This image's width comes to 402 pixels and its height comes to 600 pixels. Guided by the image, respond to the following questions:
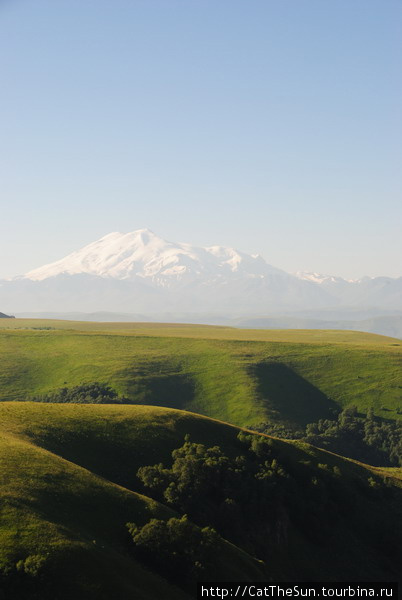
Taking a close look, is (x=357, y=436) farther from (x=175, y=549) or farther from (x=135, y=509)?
(x=175, y=549)

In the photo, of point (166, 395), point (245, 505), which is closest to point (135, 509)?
point (245, 505)

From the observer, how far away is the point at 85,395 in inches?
7121

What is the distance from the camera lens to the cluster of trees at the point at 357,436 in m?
158

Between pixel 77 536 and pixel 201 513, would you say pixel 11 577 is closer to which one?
pixel 77 536

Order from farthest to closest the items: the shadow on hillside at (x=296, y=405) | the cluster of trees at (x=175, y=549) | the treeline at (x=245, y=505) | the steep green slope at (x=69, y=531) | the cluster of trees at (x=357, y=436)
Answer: the shadow on hillside at (x=296, y=405) < the cluster of trees at (x=357, y=436) < the treeline at (x=245, y=505) < the cluster of trees at (x=175, y=549) < the steep green slope at (x=69, y=531)

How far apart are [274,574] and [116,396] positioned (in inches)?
4719

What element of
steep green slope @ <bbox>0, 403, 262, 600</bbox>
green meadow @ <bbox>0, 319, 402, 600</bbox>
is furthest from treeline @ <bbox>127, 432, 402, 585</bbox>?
steep green slope @ <bbox>0, 403, 262, 600</bbox>

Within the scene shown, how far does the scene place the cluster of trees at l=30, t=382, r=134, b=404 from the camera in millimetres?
174462

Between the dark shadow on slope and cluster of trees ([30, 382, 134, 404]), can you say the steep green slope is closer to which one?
cluster of trees ([30, 382, 134, 404])

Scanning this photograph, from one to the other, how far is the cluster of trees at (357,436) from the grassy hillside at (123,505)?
46.0 metres

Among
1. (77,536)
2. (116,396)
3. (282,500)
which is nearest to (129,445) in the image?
(282,500)

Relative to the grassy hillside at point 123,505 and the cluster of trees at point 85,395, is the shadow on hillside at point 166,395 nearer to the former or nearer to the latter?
the cluster of trees at point 85,395

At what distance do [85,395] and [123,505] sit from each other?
11769cm

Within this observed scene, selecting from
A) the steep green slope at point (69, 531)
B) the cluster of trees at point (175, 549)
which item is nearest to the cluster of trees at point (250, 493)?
the steep green slope at point (69, 531)
